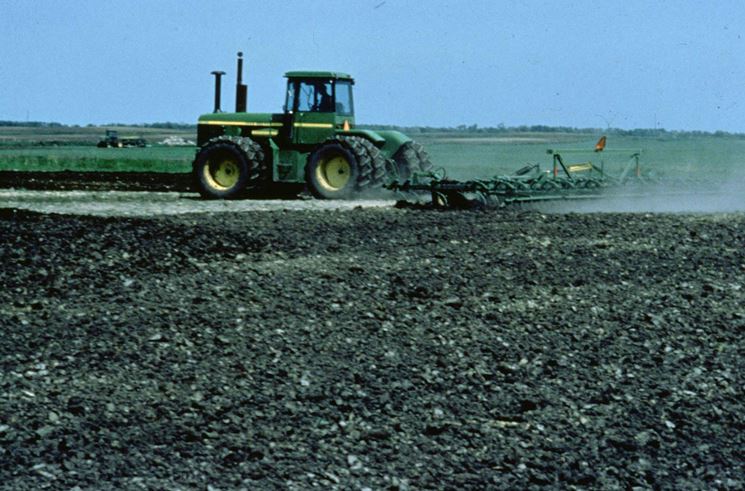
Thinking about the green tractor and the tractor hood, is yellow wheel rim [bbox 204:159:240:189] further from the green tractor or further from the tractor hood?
the tractor hood

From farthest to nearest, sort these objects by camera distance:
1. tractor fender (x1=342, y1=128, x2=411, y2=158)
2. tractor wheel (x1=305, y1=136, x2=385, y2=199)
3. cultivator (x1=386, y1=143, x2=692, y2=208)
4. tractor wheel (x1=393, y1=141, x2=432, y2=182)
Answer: tractor wheel (x1=393, y1=141, x2=432, y2=182)
tractor fender (x1=342, y1=128, x2=411, y2=158)
tractor wheel (x1=305, y1=136, x2=385, y2=199)
cultivator (x1=386, y1=143, x2=692, y2=208)

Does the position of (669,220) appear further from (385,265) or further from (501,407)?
(501,407)

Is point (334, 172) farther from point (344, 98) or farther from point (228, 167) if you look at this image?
point (228, 167)

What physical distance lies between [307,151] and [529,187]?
4.70 meters

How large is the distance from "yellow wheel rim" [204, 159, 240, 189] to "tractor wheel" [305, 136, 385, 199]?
5.68 feet

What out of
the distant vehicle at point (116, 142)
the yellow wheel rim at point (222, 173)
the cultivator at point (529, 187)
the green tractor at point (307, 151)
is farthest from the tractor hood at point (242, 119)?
the distant vehicle at point (116, 142)

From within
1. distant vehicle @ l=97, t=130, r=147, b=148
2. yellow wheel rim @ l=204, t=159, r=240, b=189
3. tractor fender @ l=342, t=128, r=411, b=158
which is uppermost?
tractor fender @ l=342, t=128, r=411, b=158

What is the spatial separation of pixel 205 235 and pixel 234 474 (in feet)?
24.3

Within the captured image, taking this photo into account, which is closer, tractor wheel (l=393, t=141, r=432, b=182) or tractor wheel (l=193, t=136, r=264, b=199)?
tractor wheel (l=193, t=136, r=264, b=199)

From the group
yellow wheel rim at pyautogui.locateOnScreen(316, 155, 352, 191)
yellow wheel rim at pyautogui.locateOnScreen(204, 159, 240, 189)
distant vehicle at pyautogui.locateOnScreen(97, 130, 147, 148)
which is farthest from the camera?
distant vehicle at pyautogui.locateOnScreen(97, 130, 147, 148)

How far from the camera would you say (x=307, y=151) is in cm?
2219

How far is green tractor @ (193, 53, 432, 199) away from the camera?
835 inches

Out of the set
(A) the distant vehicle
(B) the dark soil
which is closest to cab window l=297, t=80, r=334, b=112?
(B) the dark soil

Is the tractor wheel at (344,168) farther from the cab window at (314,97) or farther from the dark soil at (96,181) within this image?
the dark soil at (96,181)
